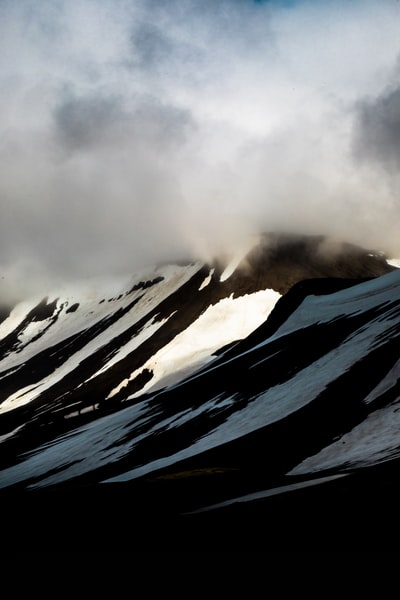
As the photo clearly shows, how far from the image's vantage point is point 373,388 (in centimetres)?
4441

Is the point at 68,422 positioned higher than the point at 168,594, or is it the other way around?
the point at 68,422

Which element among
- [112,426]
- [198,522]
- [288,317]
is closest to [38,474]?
[112,426]

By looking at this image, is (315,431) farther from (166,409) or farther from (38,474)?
(38,474)

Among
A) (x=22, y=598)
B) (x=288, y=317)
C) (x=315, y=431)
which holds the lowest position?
(x=315, y=431)

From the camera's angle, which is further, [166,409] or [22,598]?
[166,409]

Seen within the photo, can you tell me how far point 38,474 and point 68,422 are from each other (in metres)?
47.2

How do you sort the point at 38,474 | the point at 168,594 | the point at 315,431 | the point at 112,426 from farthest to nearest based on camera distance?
the point at 112,426
the point at 38,474
the point at 315,431
the point at 168,594

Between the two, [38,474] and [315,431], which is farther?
[38,474]

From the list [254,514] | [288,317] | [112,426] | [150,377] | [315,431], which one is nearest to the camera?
[254,514]

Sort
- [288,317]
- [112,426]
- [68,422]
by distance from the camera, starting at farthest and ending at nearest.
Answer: [68,422]
[288,317]
[112,426]

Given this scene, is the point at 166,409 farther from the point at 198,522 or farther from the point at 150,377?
the point at 150,377

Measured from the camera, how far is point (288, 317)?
9819 centimetres

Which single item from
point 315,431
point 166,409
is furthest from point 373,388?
point 166,409

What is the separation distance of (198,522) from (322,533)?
423 cm
